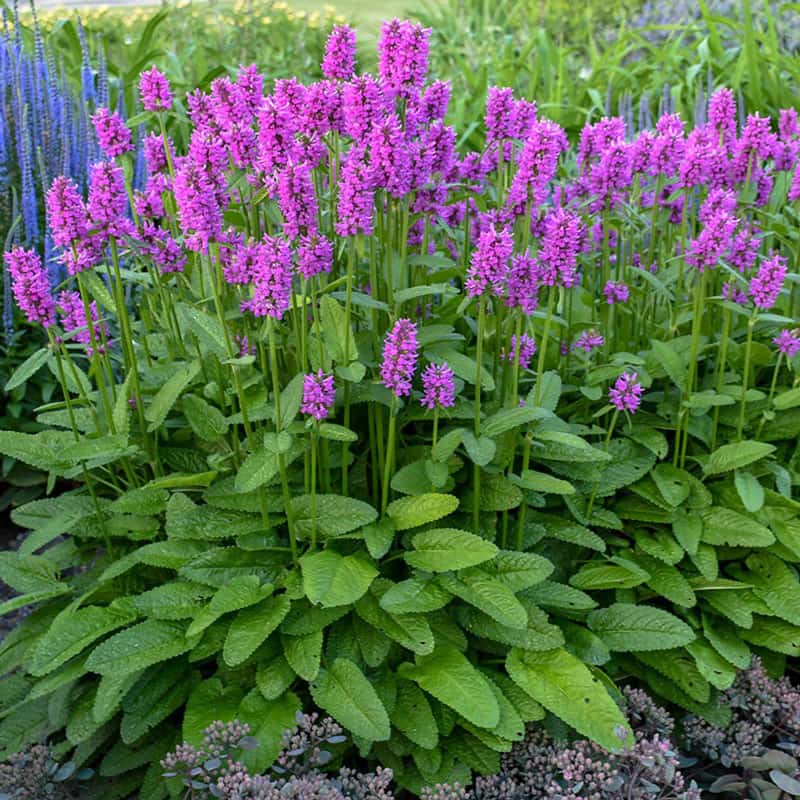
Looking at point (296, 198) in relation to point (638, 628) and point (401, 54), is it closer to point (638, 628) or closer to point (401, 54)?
point (401, 54)

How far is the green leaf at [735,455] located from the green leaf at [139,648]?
140cm

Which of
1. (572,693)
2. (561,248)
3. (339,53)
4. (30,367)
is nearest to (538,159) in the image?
(561,248)

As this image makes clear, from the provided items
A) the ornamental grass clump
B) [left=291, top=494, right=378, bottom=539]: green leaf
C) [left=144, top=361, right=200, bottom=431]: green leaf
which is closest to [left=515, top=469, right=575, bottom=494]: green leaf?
the ornamental grass clump

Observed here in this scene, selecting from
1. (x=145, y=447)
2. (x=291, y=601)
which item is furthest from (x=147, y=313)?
(x=291, y=601)

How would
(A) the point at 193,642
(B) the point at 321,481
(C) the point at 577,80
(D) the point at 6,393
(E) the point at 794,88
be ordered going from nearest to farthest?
(A) the point at 193,642
(B) the point at 321,481
(D) the point at 6,393
(E) the point at 794,88
(C) the point at 577,80

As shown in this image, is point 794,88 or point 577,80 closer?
point 794,88

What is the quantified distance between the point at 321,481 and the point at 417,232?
0.73 metres

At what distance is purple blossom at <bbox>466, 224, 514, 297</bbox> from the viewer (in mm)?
2016

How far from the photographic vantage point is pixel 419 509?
2.25m

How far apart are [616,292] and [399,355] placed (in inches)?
36.1

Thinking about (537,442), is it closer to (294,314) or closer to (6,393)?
(294,314)

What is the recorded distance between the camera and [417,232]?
2.62m

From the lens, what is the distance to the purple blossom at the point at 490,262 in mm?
2016

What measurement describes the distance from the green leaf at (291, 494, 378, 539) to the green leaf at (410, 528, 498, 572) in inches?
5.1
